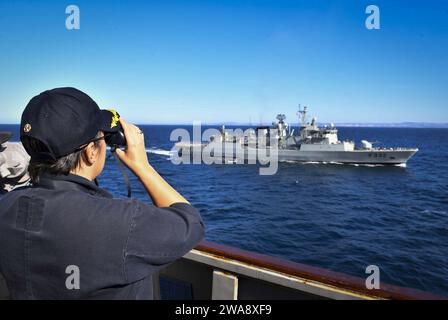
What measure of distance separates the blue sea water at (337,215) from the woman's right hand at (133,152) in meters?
1.14

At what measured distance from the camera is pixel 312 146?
43375 mm

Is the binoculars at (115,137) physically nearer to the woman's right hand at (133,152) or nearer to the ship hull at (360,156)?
the woman's right hand at (133,152)

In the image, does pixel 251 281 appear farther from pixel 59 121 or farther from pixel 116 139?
pixel 59 121

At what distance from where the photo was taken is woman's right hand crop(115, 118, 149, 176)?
1322 millimetres

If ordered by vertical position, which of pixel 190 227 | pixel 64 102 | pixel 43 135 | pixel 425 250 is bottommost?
pixel 425 250

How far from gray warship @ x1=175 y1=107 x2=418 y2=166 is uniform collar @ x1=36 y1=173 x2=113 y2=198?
43401 millimetres

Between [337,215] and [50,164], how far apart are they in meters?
21.6

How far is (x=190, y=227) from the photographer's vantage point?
1125mm

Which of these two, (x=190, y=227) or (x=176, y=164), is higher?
(x=190, y=227)

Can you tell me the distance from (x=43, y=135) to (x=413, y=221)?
21904 millimetres

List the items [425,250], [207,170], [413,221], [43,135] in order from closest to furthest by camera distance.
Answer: [43,135] → [425,250] → [413,221] → [207,170]

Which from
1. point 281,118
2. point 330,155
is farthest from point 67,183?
point 281,118
